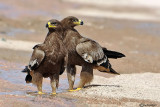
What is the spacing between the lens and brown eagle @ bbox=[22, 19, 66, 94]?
31.9ft

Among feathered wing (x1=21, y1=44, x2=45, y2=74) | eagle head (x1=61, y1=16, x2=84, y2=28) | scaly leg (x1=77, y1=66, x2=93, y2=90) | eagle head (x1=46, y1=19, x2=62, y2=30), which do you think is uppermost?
eagle head (x1=61, y1=16, x2=84, y2=28)

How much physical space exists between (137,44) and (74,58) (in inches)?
633

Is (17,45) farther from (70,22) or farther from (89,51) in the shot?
(89,51)

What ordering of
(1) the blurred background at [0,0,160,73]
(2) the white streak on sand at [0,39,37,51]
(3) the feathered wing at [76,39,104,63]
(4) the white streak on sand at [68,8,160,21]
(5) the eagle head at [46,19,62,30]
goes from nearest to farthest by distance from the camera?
(5) the eagle head at [46,19,62,30] → (3) the feathered wing at [76,39,104,63] → (1) the blurred background at [0,0,160,73] → (2) the white streak on sand at [0,39,37,51] → (4) the white streak on sand at [68,8,160,21]

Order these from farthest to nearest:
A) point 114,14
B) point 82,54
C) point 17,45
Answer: point 114,14
point 17,45
point 82,54

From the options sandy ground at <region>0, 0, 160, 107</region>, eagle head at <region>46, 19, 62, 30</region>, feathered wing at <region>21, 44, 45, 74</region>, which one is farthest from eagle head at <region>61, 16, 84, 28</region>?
sandy ground at <region>0, 0, 160, 107</region>

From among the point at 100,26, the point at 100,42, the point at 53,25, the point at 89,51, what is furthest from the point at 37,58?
the point at 100,26

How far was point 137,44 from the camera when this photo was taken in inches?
1038

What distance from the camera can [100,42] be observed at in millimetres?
24578

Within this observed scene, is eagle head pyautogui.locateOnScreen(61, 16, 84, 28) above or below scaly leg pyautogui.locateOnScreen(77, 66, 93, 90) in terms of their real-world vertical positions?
above

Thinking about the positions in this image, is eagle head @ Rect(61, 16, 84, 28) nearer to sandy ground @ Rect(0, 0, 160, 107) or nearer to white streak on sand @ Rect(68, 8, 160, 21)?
sandy ground @ Rect(0, 0, 160, 107)

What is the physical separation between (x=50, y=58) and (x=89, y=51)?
1.37 m

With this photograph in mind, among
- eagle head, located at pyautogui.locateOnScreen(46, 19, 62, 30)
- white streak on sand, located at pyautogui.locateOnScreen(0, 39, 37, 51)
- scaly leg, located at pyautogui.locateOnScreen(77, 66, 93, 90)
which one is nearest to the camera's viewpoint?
eagle head, located at pyautogui.locateOnScreen(46, 19, 62, 30)

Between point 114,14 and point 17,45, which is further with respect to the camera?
point 114,14
